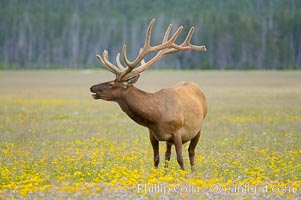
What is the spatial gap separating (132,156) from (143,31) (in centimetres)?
10499

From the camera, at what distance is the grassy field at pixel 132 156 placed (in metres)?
9.44

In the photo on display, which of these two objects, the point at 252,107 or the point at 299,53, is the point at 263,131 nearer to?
the point at 252,107

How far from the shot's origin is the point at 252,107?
2795 cm

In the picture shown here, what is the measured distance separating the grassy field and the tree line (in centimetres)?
7393

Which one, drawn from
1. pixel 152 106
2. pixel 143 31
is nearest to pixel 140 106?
pixel 152 106

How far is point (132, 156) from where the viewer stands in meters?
13.8

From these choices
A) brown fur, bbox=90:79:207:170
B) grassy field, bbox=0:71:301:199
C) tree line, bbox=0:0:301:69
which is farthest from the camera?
tree line, bbox=0:0:301:69

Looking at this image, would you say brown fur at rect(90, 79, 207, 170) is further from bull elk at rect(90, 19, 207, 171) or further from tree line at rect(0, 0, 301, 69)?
tree line at rect(0, 0, 301, 69)

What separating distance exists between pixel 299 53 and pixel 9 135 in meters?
88.1

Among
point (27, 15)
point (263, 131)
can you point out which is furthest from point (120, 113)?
point (27, 15)

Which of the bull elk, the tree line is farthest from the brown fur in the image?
the tree line

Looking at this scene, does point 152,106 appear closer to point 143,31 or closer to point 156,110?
point 156,110

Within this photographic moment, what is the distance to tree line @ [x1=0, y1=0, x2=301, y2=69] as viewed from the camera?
102188mm

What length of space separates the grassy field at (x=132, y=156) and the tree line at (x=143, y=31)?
73925 mm
